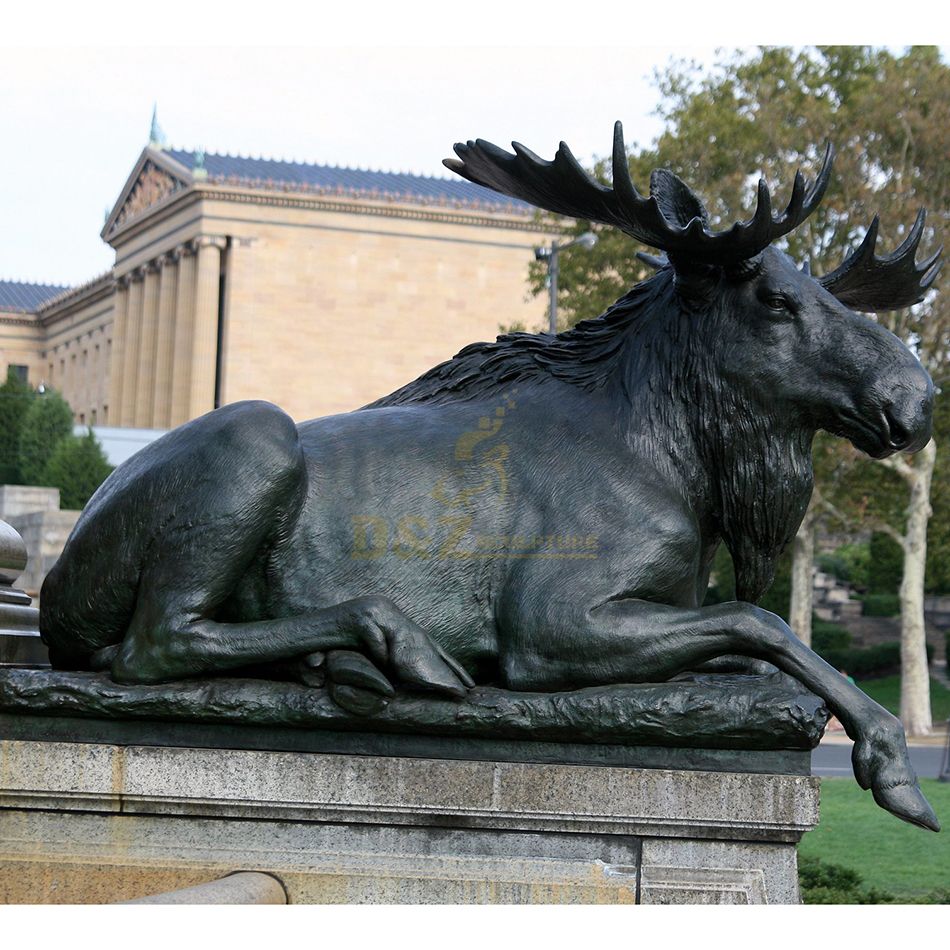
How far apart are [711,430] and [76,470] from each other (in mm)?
42031

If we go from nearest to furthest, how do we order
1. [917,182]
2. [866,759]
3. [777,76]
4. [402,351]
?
1. [866,759]
2. [917,182]
3. [777,76]
4. [402,351]

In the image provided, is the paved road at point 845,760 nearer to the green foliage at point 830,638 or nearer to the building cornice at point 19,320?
the green foliage at point 830,638

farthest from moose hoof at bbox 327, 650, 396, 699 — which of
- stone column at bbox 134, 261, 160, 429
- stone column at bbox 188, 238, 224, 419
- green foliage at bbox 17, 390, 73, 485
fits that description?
stone column at bbox 134, 261, 160, 429

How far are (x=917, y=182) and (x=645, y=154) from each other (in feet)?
16.2

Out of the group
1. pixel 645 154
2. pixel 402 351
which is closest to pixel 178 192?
pixel 402 351

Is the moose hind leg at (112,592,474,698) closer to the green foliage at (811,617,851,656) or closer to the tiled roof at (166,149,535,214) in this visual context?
the green foliage at (811,617,851,656)

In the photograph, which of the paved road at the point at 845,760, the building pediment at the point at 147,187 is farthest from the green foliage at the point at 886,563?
the building pediment at the point at 147,187

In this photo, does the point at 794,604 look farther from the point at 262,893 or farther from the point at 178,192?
the point at 178,192

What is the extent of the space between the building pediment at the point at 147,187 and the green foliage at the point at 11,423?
1779cm

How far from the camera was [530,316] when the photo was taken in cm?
6900

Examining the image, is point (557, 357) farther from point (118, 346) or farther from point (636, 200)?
point (118, 346)

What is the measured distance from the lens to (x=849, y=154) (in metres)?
26.5

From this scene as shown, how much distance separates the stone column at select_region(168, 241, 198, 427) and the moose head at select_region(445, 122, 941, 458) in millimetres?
65721

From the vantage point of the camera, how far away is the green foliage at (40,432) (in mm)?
49750
